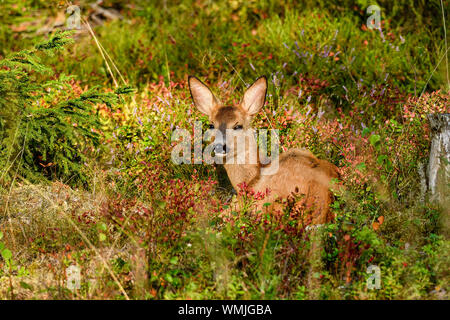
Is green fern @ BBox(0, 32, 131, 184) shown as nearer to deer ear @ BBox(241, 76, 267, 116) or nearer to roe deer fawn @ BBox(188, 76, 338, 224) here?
roe deer fawn @ BBox(188, 76, 338, 224)

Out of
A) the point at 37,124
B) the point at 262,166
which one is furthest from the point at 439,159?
the point at 37,124

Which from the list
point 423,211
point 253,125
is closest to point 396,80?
point 253,125

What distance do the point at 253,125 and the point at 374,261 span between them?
2.19 m

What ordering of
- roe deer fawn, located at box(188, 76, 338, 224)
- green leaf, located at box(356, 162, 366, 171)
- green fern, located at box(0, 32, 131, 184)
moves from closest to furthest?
1. green leaf, located at box(356, 162, 366, 171)
2. roe deer fawn, located at box(188, 76, 338, 224)
3. green fern, located at box(0, 32, 131, 184)

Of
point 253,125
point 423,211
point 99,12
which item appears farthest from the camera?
point 99,12

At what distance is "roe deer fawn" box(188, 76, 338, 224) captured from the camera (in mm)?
4332

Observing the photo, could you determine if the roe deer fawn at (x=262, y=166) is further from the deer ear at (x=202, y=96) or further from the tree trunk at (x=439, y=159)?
the tree trunk at (x=439, y=159)

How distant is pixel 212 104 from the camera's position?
4.88 m

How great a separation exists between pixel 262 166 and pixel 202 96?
33.3 inches

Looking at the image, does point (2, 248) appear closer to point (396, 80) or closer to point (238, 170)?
point (238, 170)

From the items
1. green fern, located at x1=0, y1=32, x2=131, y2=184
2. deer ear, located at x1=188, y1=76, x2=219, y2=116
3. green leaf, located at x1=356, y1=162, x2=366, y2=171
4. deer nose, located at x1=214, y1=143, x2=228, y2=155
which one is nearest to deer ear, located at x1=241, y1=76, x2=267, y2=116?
deer ear, located at x1=188, y1=76, x2=219, y2=116

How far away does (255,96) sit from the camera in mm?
4746

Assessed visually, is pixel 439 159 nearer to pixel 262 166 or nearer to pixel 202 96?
pixel 262 166
